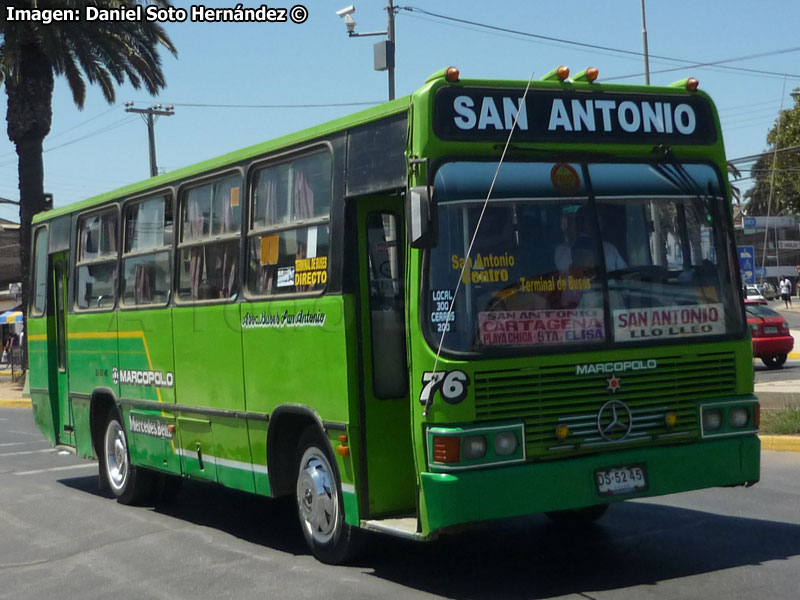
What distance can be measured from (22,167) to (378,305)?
80.8ft

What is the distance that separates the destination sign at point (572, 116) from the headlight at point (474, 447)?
1.84 meters

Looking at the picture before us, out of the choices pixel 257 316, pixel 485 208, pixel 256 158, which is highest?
pixel 256 158

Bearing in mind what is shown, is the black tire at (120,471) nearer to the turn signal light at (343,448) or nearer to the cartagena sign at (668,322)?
the turn signal light at (343,448)

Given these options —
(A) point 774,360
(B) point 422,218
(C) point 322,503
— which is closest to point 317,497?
(C) point 322,503

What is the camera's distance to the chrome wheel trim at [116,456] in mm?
12227

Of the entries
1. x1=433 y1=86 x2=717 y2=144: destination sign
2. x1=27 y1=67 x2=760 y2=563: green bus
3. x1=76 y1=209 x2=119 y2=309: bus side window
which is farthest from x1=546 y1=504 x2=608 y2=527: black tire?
x1=76 y1=209 x2=119 y2=309: bus side window

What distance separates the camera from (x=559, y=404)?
7332mm

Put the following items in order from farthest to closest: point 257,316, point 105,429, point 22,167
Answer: point 22,167
point 105,429
point 257,316

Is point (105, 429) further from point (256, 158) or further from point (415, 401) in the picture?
point (415, 401)

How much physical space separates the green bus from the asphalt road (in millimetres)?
431

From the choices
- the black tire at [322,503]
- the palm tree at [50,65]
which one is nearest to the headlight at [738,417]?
the black tire at [322,503]

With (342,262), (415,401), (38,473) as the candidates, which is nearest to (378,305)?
(342,262)

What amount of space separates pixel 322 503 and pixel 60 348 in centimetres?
633

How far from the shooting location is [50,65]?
29.7 m
